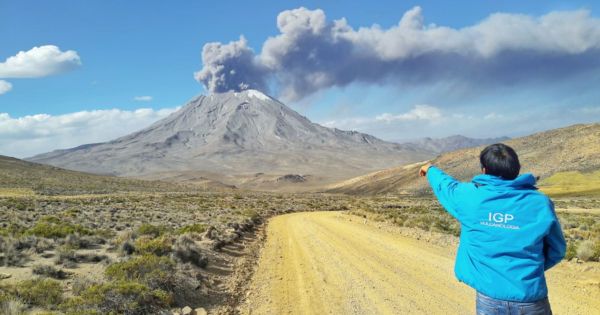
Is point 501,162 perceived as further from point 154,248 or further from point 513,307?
point 154,248

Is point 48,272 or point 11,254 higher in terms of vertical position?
point 11,254

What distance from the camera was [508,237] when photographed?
11.1 ft

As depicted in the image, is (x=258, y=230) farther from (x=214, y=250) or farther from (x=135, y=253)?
(x=135, y=253)

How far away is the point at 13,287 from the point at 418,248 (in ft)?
37.9

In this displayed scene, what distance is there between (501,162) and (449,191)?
18.1 inches

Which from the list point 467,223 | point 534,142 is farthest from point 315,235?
point 534,142

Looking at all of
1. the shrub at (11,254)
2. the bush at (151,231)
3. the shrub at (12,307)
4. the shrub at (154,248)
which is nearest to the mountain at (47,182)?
the bush at (151,231)

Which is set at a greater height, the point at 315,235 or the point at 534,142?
the point at 534,142

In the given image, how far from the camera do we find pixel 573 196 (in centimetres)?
5622

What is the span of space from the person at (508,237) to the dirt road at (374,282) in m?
4.87

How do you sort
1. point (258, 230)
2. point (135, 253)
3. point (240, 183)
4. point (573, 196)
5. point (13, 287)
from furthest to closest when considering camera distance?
1. point (240, 183)
2. point (573, 196)
3. point (258, 230)
4. point (135, 253)
5. point (13, 287)

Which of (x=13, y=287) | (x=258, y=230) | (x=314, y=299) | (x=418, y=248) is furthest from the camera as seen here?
(x=258, y=230)

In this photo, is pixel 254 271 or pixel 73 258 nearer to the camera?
pixel 73 258

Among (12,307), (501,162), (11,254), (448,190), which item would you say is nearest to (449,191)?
(448,190)
